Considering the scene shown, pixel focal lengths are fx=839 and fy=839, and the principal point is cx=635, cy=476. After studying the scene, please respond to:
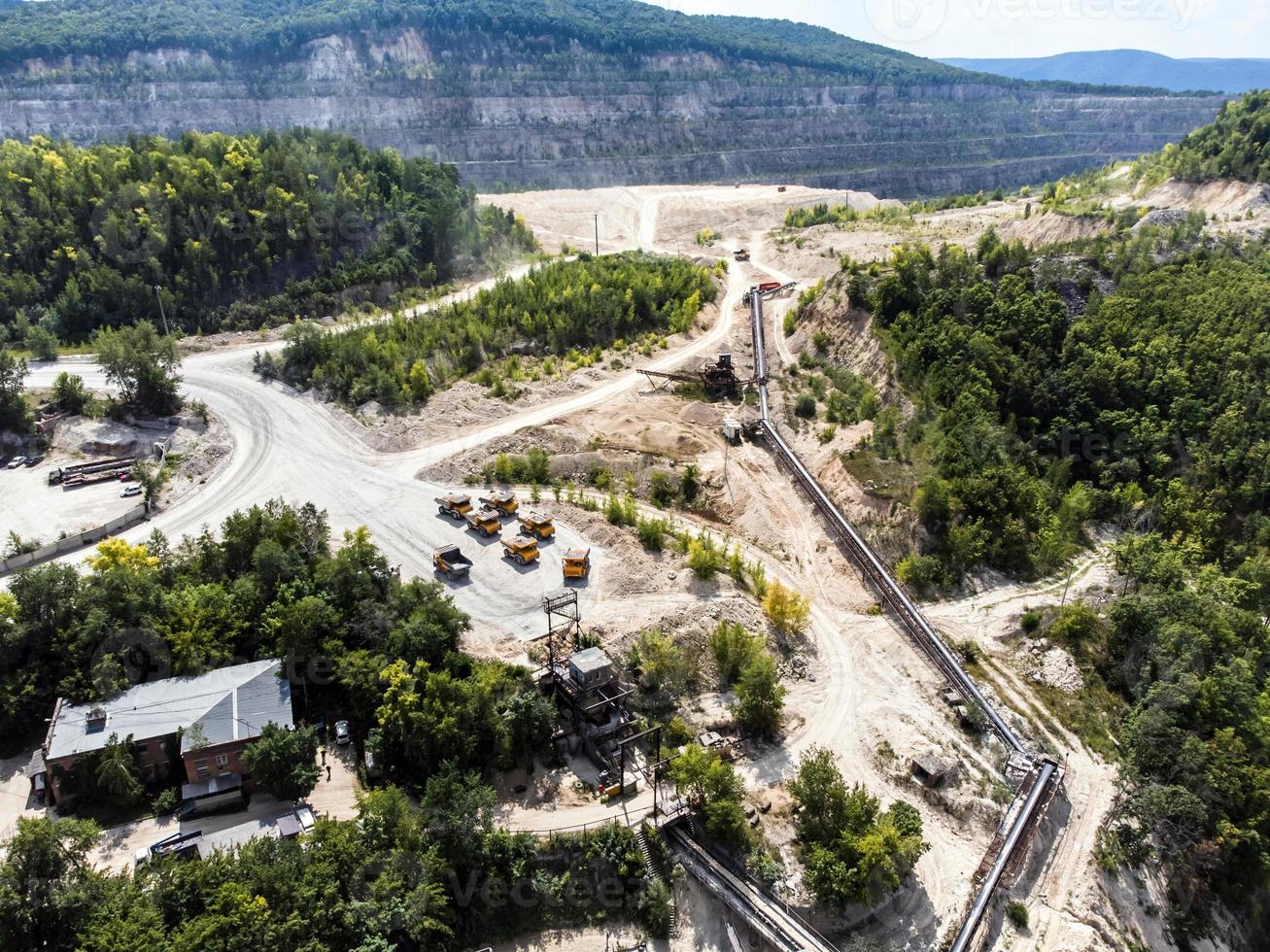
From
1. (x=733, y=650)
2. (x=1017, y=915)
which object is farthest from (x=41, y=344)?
(x=1017, y=915)

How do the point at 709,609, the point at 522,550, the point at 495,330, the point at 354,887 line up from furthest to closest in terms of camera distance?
1. the point at 495,330
2. the point at 522,550
3. the point at 709,609
4. the point at 354,887

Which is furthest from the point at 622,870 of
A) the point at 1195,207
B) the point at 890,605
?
the point at 1195,207

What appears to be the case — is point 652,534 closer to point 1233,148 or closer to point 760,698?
point 760,698

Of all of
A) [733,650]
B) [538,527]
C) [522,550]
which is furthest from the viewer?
[538,527]

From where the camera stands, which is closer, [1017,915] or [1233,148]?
[1017,915]

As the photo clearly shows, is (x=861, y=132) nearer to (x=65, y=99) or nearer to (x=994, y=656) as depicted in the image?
(x=65, y=99)

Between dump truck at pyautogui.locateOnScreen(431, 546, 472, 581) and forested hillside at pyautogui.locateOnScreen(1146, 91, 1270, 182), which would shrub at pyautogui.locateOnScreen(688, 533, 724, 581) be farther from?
forested hillside at pyautogui.locateOnScreen(1146, 91, 1270, 182)

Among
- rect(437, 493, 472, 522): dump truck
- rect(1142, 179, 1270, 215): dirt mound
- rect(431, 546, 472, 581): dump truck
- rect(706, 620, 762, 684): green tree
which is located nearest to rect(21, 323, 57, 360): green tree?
rect(437, 493, 472, 522): dump truck
